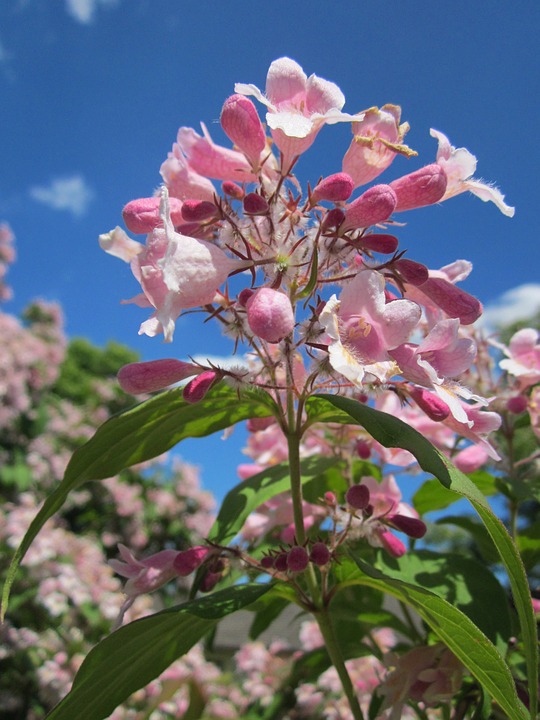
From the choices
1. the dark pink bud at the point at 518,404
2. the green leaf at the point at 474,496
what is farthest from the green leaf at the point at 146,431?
the dark pink bud at the point at 518,404

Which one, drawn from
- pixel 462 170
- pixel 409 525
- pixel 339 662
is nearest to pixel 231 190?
pixel 462 170

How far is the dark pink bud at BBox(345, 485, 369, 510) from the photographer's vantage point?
105 cm

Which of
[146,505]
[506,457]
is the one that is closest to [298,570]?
[506,457]

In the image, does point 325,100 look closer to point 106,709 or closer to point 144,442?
point 144,442

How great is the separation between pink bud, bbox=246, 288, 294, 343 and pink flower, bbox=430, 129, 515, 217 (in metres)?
0.36

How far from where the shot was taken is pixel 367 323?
81 cm

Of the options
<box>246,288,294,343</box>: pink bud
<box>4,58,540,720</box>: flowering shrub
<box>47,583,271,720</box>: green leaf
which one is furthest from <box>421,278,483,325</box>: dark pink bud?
<box>47,583,271,720</box>: green leaf

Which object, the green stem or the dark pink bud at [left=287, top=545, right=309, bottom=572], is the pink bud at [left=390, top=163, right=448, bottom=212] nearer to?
the dark pink bud at [left=287, top=545, right=309, bottom=572]

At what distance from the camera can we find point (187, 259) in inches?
31.1

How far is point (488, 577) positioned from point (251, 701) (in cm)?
332

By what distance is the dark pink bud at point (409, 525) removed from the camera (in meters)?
1.08

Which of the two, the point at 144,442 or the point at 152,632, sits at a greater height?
the point at 144,442

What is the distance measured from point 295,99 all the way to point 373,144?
0.46 feet

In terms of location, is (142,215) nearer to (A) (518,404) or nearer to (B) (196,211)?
(B) (196,211)
